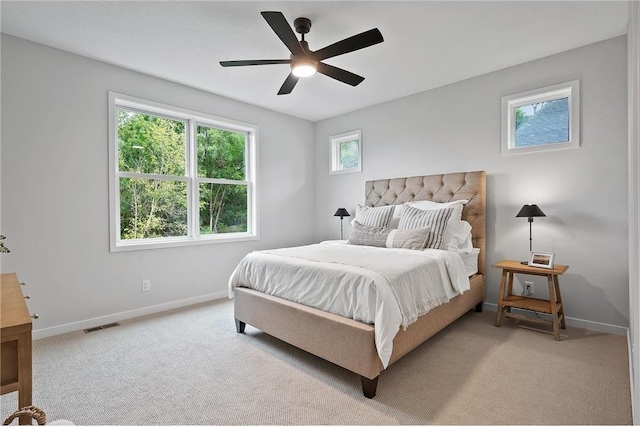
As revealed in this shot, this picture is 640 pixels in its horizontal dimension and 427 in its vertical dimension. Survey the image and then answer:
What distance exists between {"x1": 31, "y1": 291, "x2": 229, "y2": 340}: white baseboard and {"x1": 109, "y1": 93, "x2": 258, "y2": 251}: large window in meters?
0.71

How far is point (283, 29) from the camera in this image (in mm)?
2102

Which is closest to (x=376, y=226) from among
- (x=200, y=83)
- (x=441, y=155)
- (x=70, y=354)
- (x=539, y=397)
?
(x=441, y=155)

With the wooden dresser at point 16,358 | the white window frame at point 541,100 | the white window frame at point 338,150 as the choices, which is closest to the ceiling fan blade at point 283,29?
the wooden dresser at point 16,358

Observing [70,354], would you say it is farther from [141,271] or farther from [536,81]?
[536,81]

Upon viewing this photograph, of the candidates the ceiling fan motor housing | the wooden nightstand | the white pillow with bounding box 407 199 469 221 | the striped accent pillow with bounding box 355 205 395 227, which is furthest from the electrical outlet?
the ceiling fan motor housing

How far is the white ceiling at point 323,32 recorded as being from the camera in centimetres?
240

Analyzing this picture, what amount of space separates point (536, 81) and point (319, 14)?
7.94 ft

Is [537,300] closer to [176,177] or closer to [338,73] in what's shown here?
[338,73]

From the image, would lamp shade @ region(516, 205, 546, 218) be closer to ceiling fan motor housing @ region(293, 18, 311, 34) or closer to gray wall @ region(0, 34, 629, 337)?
gray wall @ region(0, 34, 629, 337)

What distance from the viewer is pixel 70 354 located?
8.46 feet

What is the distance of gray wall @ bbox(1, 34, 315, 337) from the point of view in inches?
110

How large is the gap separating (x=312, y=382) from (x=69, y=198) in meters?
2.87

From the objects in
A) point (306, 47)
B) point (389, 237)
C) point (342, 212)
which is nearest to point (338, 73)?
point (306, 47)

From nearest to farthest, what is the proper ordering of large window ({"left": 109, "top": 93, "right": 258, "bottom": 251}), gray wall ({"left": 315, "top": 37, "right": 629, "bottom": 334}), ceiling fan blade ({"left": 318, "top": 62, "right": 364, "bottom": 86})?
ceiling fan blade ({"left": 318, "top": 62, "right": 364, "bottom": 86})
gray wall ({"left": 315, "top": 37, "right": 629, "bottom": 334})
large window ({"left": 109, "top": 93, "right": 258, "bottom": 251})
